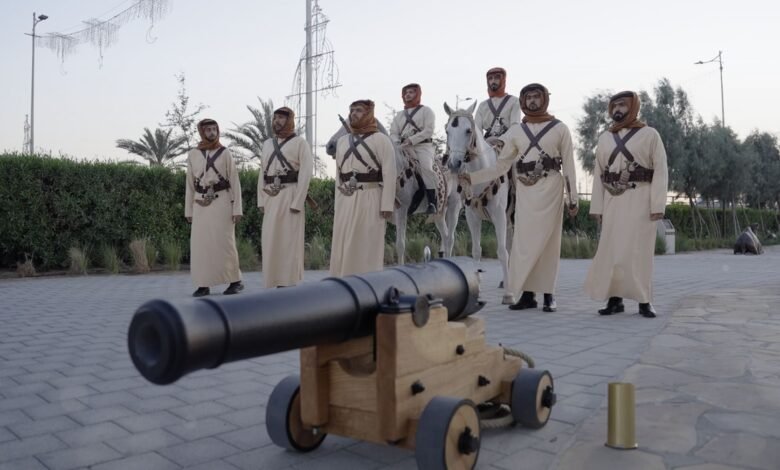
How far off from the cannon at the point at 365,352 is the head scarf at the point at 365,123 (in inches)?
176

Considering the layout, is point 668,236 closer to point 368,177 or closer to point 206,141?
point 206,141

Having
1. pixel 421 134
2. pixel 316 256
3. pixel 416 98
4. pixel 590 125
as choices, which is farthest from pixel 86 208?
pixel 590 125

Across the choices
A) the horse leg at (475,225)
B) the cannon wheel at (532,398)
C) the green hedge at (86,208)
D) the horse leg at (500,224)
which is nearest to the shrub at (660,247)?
the green hedge at (86,208)

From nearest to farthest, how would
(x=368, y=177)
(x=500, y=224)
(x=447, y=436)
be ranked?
(x=447, y=436) < (x=368, y=177) < (x=500, y=224)

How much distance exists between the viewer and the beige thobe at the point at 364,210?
7.55 meters

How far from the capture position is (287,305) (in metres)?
2.38

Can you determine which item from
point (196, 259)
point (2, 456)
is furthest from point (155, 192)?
point (2, 456)

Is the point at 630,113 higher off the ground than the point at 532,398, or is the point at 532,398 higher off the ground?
the point at 630,113

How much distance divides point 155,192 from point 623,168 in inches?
418

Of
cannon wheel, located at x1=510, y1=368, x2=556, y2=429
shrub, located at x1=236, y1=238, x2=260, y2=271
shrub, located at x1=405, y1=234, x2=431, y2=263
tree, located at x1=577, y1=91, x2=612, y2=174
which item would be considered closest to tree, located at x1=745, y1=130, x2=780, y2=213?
tree, located at x1=577, y1=91, x2=612, y2=174

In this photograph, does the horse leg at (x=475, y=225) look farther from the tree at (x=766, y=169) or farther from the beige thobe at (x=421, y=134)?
the tree at (x=766, y=169)

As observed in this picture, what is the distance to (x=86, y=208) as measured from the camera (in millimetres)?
14039

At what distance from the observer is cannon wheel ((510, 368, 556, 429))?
3338mm

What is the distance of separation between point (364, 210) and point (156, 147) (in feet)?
98.3
